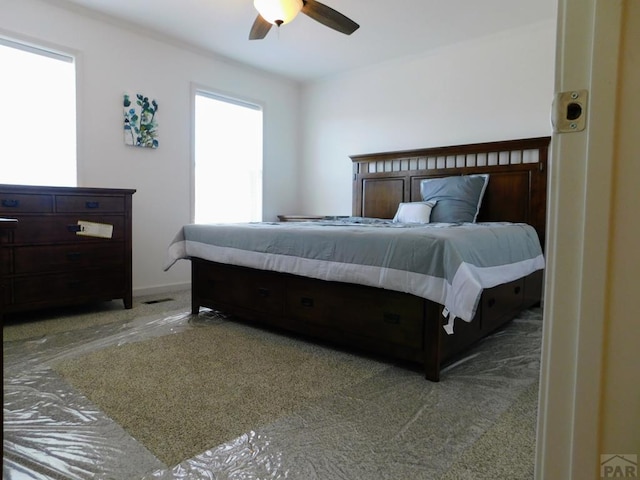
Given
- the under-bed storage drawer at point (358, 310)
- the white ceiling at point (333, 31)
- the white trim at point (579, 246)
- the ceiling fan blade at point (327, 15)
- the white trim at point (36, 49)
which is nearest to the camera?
the white trim at point (579, 246)

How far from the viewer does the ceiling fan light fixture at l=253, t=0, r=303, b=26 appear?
95.3 inches

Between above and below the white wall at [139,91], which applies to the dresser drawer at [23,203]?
below

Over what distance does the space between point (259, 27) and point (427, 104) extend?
205 centimetres

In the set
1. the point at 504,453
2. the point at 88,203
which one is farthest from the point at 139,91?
the point at 504,453

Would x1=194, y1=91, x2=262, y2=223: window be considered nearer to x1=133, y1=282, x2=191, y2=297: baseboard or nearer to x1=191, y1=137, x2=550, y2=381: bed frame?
x1=133, y1=282, x2=191, y2=297: baseboard

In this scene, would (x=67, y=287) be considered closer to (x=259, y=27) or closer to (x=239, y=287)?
(x=239, y=287)

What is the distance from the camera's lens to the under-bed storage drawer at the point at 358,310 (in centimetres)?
200

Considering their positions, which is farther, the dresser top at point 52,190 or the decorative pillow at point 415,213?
the decorative pillow at point 415,213

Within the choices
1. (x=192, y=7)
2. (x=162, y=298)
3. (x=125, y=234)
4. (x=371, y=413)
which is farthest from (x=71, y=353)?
(x=192, y=7)

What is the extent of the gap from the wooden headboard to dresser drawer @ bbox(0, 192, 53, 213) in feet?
9.80

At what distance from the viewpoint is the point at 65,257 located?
3014mm

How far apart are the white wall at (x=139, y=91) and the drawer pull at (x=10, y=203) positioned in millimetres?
741

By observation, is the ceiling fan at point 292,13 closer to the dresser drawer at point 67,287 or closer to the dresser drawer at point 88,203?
the dresser drawer at point 88,203

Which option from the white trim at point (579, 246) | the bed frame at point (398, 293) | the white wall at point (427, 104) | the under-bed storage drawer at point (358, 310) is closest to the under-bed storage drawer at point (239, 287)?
the bed frame at point (398, 293)
